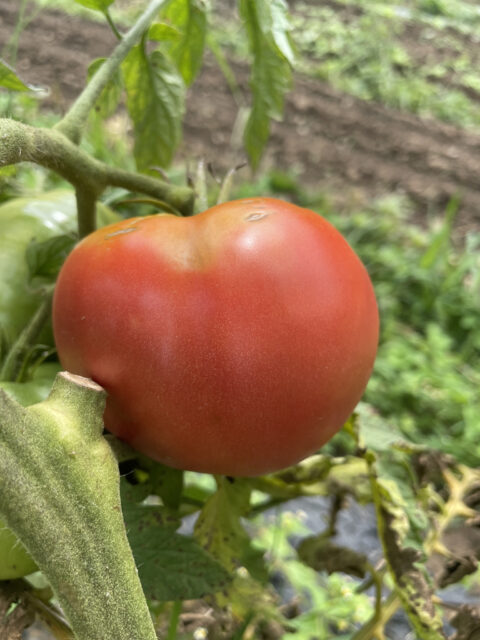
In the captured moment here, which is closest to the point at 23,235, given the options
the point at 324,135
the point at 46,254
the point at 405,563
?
the point at 46,254

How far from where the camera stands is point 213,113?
333 cm

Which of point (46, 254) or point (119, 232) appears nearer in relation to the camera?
point (119, 232)

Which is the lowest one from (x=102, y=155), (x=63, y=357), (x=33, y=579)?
(x=102, y=155)

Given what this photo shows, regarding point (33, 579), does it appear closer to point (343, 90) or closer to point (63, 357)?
point (63, 357)

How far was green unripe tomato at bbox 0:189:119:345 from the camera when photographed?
578 millimetres

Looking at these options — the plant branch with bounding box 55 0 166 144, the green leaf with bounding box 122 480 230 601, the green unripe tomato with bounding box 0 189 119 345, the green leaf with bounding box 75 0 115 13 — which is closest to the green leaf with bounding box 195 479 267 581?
the green leaf with bounding box 122 480 230 601

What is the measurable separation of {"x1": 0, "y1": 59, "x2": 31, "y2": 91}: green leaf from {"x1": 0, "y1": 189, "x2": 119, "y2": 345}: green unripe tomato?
15cm

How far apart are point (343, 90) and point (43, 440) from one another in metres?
3.84

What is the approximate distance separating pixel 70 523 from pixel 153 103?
46 centimetres

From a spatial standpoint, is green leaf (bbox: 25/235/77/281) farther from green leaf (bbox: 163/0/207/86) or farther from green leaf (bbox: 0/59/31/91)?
green leaf (bbox: 163/0/207/86)

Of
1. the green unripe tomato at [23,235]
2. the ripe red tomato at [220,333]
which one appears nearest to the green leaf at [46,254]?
the green unripe tomato at [23,235]

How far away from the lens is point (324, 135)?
3.35 m

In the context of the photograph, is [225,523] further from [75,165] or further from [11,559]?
[75,165]

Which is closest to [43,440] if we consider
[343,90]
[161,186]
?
[161,186]
